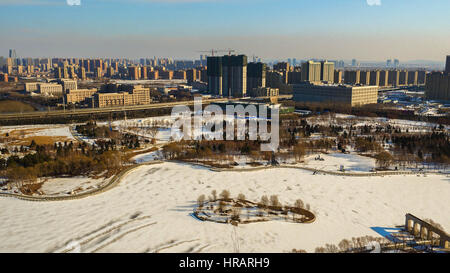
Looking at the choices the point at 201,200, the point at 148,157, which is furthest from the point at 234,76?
the point at 201,200

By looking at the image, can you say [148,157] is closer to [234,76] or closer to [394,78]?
[234,76]

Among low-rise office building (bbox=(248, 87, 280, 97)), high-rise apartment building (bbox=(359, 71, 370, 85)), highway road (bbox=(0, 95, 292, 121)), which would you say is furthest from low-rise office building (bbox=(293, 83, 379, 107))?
high-rise apartment building (bbox=(359, 71, 370, 85))

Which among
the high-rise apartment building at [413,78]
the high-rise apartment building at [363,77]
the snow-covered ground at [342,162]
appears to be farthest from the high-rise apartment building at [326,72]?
the snow-covered ground at [342,162]

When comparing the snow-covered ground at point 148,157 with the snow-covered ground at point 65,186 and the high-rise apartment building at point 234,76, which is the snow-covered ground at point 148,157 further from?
the high-rise apartment building at point 234,76

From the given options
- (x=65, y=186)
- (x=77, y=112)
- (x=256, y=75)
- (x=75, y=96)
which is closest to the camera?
(x=65, y=186)

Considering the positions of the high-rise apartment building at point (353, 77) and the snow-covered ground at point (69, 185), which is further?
the high-rise apartment building at point (353, 77)
